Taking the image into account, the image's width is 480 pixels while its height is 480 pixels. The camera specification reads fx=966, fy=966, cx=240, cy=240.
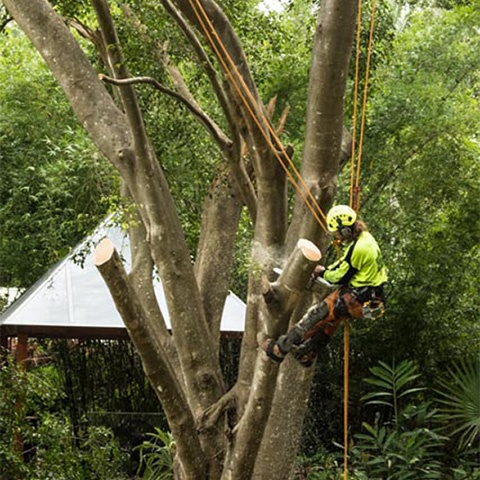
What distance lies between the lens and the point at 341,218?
4.91 metres

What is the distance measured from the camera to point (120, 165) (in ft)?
20.4

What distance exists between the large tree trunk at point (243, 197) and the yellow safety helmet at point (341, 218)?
13.8 inches

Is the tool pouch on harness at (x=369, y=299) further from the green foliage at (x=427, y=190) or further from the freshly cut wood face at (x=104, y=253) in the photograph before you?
the green foliage at (x=427, y=190)

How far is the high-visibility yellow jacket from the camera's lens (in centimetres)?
503

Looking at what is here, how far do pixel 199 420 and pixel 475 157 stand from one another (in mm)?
4659

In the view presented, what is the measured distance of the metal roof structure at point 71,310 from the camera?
810 cm

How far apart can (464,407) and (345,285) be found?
4040 millimetres

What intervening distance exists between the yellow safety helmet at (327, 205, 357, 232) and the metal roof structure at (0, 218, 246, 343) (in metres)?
3.28

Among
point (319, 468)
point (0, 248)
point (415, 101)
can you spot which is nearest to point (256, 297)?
point (319, 468)

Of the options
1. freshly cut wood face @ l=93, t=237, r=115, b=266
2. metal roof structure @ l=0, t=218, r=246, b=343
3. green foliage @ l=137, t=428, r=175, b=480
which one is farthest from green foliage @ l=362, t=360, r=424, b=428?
freshly cut wood face @ l=93, t=237, r=115, b=266

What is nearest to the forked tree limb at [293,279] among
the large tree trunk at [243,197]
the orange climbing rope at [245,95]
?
the large tree trunk at [243,197]

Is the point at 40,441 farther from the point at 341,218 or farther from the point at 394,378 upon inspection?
the point at 341,218

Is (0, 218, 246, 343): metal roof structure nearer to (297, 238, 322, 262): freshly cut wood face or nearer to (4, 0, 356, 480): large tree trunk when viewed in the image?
(4, 0, 356, 480): large tree trunk

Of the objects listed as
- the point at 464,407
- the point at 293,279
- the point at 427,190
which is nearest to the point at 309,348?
the point at 293,279
